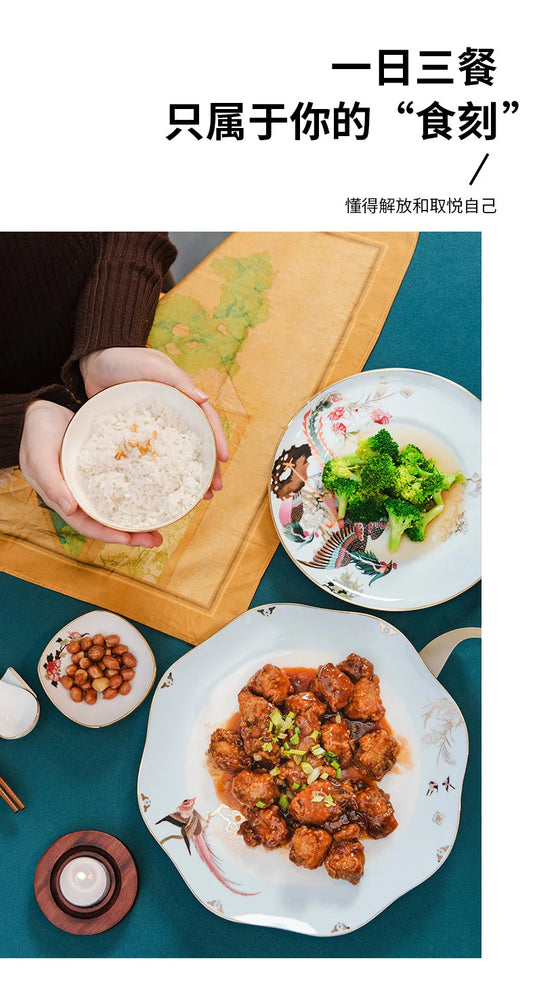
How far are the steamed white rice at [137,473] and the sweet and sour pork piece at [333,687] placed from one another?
0.74 m

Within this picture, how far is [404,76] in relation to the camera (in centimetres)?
192

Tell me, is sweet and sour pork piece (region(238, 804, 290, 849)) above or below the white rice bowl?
below

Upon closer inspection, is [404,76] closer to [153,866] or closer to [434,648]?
[434,648]

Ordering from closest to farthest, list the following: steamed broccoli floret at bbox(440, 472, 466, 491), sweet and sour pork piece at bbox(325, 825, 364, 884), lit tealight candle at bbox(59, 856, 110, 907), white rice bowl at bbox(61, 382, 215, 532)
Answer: white rice bowl at bbox(61, 382, 215, 532) → sweet and sour pork piece at bbox(325, 825, 364, 884) → lit tealight candle at bbox(59, 856, 110, 907) → steamed broccoli floret at bbox(440, 472, 466, 491)

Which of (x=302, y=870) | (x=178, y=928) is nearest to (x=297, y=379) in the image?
(x=302, y=870)

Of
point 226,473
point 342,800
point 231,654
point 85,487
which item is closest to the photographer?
point 85,487

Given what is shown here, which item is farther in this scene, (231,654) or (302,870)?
(231,654)

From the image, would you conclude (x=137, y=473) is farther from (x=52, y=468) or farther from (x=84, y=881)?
(x=84, y=881)

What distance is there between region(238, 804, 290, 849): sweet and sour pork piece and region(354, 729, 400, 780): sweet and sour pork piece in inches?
11.7

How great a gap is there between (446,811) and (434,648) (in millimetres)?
494

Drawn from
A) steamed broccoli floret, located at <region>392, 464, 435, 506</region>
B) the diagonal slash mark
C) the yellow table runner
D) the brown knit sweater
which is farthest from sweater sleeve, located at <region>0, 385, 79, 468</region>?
the diagonal slash mark

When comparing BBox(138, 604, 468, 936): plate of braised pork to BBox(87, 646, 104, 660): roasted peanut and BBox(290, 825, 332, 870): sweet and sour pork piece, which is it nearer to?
BBox(290, 825, 332, 870): sweet and sour pork piece

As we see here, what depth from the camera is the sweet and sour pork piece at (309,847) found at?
198 centimetres

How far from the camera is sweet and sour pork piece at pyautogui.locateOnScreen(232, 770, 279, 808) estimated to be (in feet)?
6.65
